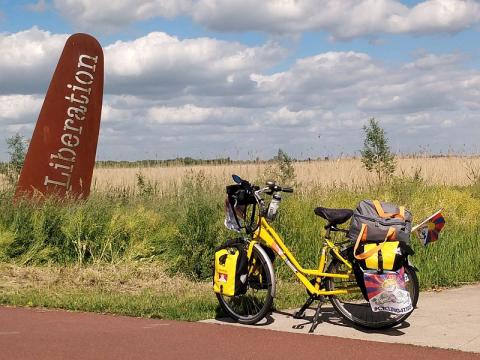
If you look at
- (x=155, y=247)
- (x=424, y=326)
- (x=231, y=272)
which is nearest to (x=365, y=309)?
(x=424, y=326)

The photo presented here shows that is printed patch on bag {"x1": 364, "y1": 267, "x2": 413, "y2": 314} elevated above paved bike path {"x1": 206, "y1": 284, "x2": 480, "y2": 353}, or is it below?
above

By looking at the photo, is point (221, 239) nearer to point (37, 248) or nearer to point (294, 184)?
point (37, 248)

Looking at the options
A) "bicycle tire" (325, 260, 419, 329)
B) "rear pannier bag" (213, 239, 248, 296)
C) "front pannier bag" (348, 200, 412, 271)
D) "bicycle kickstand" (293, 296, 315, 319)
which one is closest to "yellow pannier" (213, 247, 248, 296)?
"rear pannier bag" (213, 239, 248, 296)

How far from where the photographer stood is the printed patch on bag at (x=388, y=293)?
610 centimetres

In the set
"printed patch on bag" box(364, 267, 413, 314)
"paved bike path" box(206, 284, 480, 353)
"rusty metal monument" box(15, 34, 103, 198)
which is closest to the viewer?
"paved bike path" box(206, 284, 480, 353)

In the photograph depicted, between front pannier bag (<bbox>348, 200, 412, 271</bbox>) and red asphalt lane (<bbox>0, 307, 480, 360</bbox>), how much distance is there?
75 cm

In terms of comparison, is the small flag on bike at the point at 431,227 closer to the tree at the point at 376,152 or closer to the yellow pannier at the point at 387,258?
the yellow pannier at the point at 387,258

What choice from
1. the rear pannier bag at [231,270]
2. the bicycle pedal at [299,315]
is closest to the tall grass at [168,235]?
the bicycle pedal at [299,315]

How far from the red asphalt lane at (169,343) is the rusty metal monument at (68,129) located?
6498mm

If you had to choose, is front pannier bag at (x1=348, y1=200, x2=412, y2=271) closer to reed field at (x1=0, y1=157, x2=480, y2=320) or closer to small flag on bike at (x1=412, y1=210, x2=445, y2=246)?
small flag on bike at (x1=412, y1=210, x2=445, y2=246)

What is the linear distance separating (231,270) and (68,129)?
303 inches

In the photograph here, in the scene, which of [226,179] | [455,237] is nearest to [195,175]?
[226,179]

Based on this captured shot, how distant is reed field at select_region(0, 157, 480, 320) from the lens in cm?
834

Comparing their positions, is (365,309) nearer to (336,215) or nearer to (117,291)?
(336,215)
